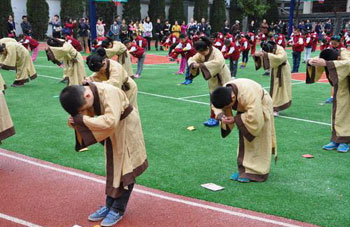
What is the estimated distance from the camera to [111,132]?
4188mm

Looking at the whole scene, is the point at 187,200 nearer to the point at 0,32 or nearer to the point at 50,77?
the point at 50,77

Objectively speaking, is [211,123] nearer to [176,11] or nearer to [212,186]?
[212,186]

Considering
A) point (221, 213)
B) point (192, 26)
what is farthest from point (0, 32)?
point (221, 213)

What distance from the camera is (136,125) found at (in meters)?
4.69

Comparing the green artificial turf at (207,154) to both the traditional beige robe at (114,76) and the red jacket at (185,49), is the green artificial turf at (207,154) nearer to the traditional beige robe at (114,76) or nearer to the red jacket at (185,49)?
the traditional beige robe at (114,76)

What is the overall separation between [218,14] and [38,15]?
1688cm

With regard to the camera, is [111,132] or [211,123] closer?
[111,132]

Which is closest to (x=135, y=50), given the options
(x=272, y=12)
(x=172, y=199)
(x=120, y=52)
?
(x=120, y=52)

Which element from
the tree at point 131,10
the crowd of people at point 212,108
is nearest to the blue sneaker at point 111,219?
the crowd of people at point 212,108

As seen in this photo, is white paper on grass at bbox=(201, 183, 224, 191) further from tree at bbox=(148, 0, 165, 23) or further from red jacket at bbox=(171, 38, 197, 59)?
tree at bbox=(148, 0, 165, 23)

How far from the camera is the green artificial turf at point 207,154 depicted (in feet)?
17.6

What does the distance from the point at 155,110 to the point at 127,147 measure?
6.18 metres

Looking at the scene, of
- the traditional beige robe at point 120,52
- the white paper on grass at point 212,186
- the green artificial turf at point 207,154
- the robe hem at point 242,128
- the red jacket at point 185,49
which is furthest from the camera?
the red jacket at point 185,49

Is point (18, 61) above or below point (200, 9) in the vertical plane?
below
